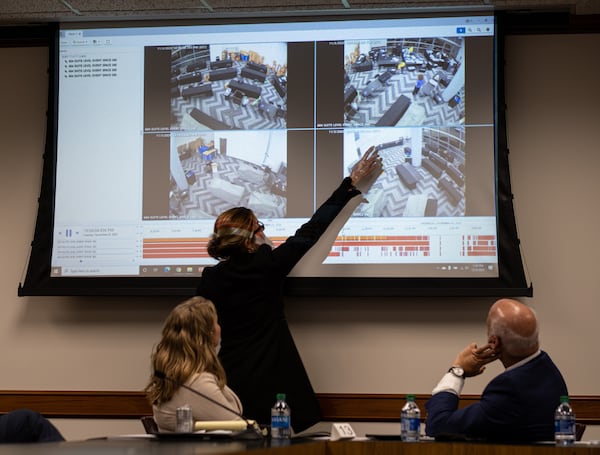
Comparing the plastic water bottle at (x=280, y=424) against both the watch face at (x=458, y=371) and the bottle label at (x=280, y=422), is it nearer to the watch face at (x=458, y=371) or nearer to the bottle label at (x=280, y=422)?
the bottle label at (x=280, y=422)

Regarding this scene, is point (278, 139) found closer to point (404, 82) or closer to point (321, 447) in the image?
point (404, 82)

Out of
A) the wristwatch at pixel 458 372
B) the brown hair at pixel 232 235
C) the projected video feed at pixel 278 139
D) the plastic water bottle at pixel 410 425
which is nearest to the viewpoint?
the plastic water bottle at pixel 410 425

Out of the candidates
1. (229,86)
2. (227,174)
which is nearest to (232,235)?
(227,174)

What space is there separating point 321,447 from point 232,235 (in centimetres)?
159

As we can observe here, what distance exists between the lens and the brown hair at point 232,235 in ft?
14.1

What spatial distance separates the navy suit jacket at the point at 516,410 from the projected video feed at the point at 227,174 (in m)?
1.86

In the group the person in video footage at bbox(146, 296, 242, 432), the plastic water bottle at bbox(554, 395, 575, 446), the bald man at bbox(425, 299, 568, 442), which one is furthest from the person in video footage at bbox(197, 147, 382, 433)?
the plastic water bottle at bbox(554, 395, 575, 446)

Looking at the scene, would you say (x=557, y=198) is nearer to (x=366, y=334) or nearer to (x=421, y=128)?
(x=421, y=128)

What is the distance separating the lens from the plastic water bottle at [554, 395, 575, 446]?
9.48 feet

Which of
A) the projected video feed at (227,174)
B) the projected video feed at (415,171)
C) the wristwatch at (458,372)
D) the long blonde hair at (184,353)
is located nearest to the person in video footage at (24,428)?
the long blonde hair at (184,353)

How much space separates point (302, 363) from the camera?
4.43 meters

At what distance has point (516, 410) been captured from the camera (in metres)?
3.05

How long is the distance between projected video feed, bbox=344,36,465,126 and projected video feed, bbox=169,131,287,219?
437 mm

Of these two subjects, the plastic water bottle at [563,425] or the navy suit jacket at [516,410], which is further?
the navy suit jacket at [516,410]
